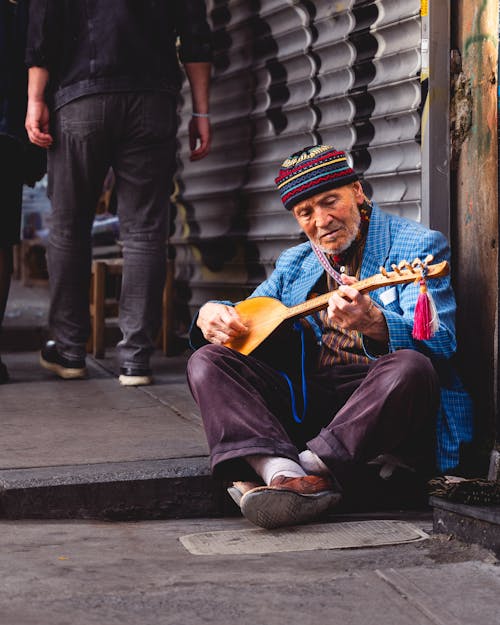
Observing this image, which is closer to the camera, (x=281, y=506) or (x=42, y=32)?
(x=281, y=506)

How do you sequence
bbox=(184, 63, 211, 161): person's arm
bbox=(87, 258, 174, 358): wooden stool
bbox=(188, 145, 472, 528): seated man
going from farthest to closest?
bbox=(87, 258, 174, 358): wooden stool
bbox=(184, 63, 211, 161): person's arm
bbox=(188, 145, 472, 528): seated man

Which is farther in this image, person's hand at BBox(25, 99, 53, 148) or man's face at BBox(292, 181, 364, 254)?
person's hand at BBox(25, 99, 53, 148)

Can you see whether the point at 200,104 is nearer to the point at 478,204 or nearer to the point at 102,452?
the point at 478,204

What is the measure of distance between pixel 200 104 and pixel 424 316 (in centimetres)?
245

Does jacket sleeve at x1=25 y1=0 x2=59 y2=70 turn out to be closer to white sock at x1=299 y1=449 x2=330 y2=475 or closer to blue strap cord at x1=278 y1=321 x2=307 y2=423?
blue strap cord at x1=278 y1=321 x2=307 y2=423

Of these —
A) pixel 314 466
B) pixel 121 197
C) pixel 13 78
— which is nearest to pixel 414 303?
pixel 314 466

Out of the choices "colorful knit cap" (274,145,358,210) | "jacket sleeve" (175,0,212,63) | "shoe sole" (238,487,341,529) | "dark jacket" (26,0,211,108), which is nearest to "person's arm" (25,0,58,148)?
"dark jacket" (26,0,211,108)

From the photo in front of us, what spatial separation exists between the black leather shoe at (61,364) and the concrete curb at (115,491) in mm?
1685

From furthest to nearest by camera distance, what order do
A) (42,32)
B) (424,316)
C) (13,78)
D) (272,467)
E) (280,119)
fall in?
1. (280,119)
2. (13,78)
3. (42,32)
4. (272,467)
5. (424,316)

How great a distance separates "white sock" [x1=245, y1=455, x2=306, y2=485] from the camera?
316cm

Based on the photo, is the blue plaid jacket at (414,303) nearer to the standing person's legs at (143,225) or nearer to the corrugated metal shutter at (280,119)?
the corrugated metal shutter at (280,119)

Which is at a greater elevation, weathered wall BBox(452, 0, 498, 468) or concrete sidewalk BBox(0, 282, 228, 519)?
weathered wall BBox(452, 0, 498, 468)

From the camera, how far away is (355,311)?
10.3 ft

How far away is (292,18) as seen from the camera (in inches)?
198
